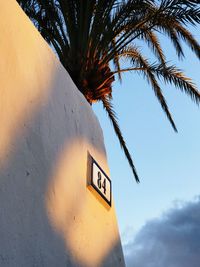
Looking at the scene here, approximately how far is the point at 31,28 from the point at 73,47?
3.79 metres

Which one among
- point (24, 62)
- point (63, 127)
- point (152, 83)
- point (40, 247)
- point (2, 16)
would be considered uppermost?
point (2, 16)

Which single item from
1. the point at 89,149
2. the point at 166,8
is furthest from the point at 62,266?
the point at 166,8

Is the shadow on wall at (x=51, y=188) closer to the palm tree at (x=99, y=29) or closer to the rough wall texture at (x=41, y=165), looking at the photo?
the rough wall texture at (x=41, y=165)

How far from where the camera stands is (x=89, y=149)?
11.0ft

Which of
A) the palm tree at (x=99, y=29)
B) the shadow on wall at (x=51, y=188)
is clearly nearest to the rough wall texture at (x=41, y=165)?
the shadow on wall at (x=51, y=188)

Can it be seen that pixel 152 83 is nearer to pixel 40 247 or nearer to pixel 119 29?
pixel 119 29

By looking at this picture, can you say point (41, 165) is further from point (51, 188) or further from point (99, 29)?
point (99, 29)

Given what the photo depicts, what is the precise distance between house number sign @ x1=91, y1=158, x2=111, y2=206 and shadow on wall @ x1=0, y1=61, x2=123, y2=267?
8 cm

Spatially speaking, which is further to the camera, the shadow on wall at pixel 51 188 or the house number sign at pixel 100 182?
Result: the house number sign at pixel 100 182

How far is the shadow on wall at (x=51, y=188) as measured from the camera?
209cm

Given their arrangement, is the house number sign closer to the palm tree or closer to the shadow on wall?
the shadow on wall

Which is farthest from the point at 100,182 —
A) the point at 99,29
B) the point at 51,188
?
the point at 99,29

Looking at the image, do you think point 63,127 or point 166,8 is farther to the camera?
point 166,8

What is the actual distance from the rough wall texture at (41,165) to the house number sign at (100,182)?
0.06m
